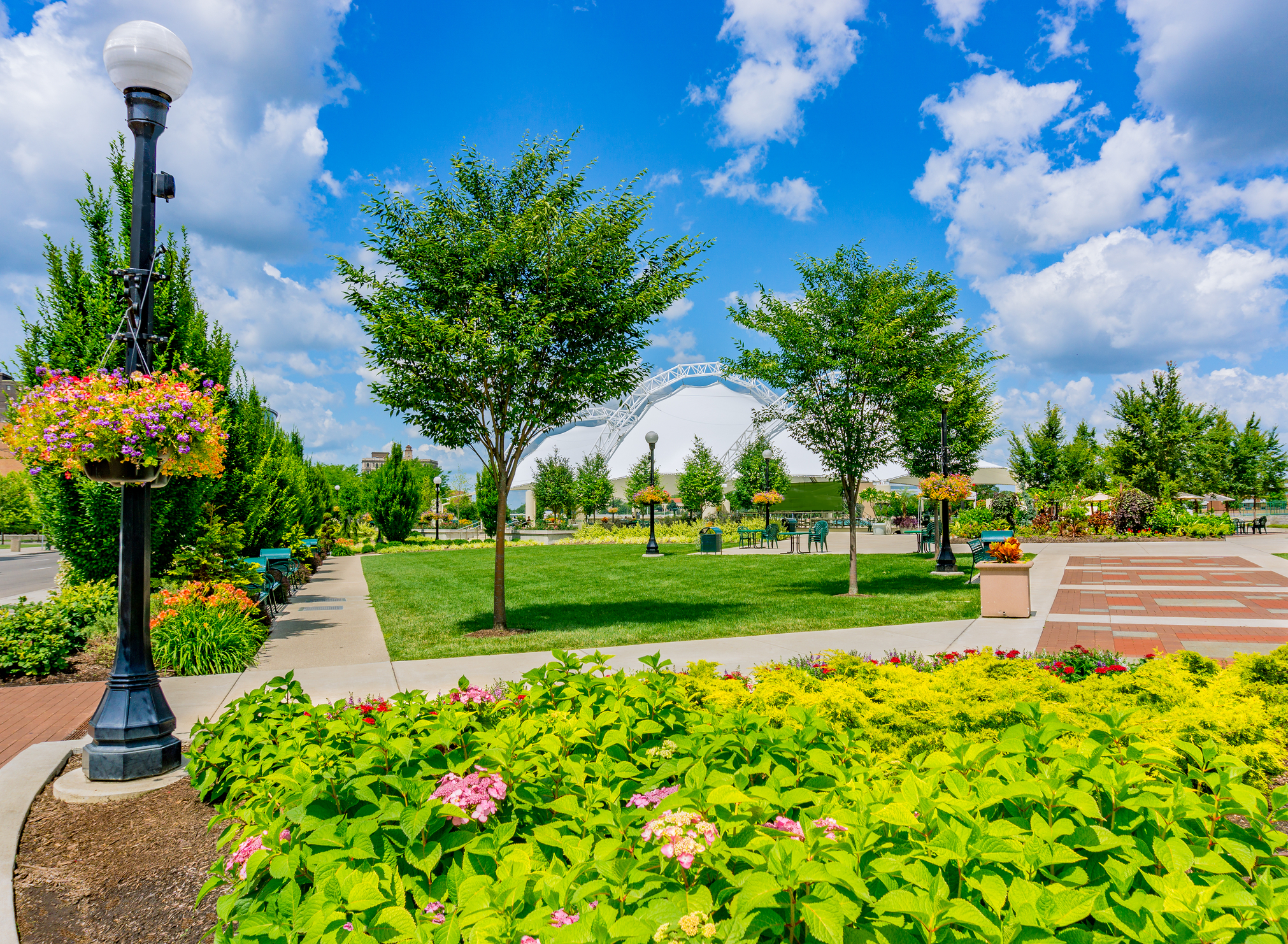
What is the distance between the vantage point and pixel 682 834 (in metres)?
2.00

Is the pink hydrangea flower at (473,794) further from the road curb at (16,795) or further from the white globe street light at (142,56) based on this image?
the white globe street light at (142,56)

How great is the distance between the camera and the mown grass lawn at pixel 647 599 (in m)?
10.1

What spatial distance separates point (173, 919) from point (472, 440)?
8495mm

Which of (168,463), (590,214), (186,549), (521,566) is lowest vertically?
(521,566)

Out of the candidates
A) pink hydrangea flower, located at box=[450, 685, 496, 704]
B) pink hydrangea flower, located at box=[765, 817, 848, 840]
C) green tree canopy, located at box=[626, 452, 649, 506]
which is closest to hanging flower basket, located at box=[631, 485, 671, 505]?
green tree canopy, located at box=[626, 452, 649, 506]

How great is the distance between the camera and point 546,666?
172 inches

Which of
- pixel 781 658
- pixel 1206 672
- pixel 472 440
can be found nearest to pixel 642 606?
pixel 472 440

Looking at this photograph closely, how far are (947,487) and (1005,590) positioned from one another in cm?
788

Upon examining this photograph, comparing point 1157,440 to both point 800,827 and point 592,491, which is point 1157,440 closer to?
point 592,491

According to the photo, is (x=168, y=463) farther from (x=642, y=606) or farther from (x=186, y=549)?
(x=642, y=606)

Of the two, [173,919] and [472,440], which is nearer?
[173,919]

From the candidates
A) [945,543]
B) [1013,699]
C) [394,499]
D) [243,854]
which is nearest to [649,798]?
[243,854]

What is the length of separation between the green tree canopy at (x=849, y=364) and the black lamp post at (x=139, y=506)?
1055 centimetres

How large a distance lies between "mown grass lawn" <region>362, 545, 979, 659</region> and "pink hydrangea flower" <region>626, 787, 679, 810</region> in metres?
6.51
